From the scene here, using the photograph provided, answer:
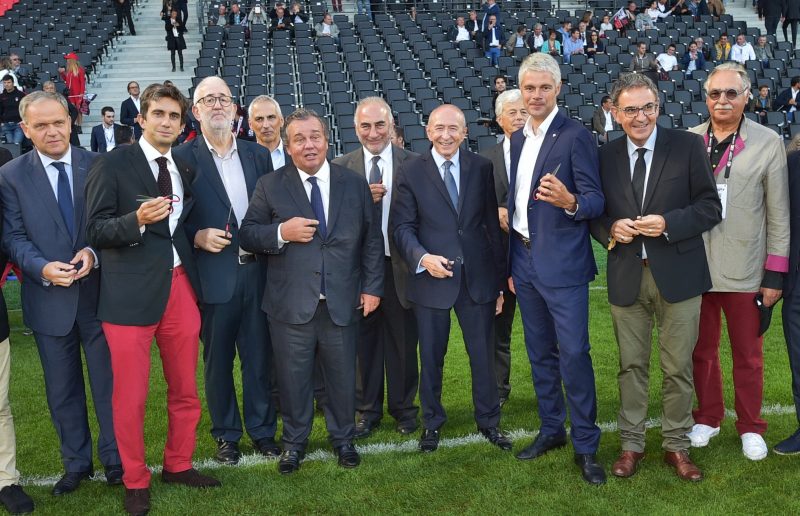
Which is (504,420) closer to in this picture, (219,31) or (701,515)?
(701,515)

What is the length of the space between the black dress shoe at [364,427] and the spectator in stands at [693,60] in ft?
46.2

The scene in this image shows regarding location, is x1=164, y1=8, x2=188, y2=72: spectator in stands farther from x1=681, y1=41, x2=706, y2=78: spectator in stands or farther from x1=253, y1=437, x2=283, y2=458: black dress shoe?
x1=253, y1=437, x2=283, y2=458: black dress shoe

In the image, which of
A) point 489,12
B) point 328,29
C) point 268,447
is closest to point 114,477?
point 268,447

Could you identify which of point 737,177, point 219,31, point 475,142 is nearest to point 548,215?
point 737,177

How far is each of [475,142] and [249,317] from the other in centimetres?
943

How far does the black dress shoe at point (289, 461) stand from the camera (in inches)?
167

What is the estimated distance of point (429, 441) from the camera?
14.7 feet

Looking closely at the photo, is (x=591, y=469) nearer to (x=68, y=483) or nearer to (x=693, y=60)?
(x=68, y=483)

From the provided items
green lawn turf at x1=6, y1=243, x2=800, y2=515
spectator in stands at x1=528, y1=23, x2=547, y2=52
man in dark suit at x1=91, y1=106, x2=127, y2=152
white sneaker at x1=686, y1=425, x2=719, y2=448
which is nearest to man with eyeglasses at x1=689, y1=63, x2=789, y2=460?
white sneaker at x1=686, y1=425, x2=719, y2=448

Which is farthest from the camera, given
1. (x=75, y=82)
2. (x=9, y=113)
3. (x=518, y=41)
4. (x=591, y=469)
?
(x=518, y=41)

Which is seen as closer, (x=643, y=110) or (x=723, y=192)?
(x=643, y=110)

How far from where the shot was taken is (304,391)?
4.32m

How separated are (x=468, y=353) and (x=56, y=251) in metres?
2.07

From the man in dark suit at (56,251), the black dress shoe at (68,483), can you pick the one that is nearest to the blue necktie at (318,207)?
the man in dark suit at (56,251)
